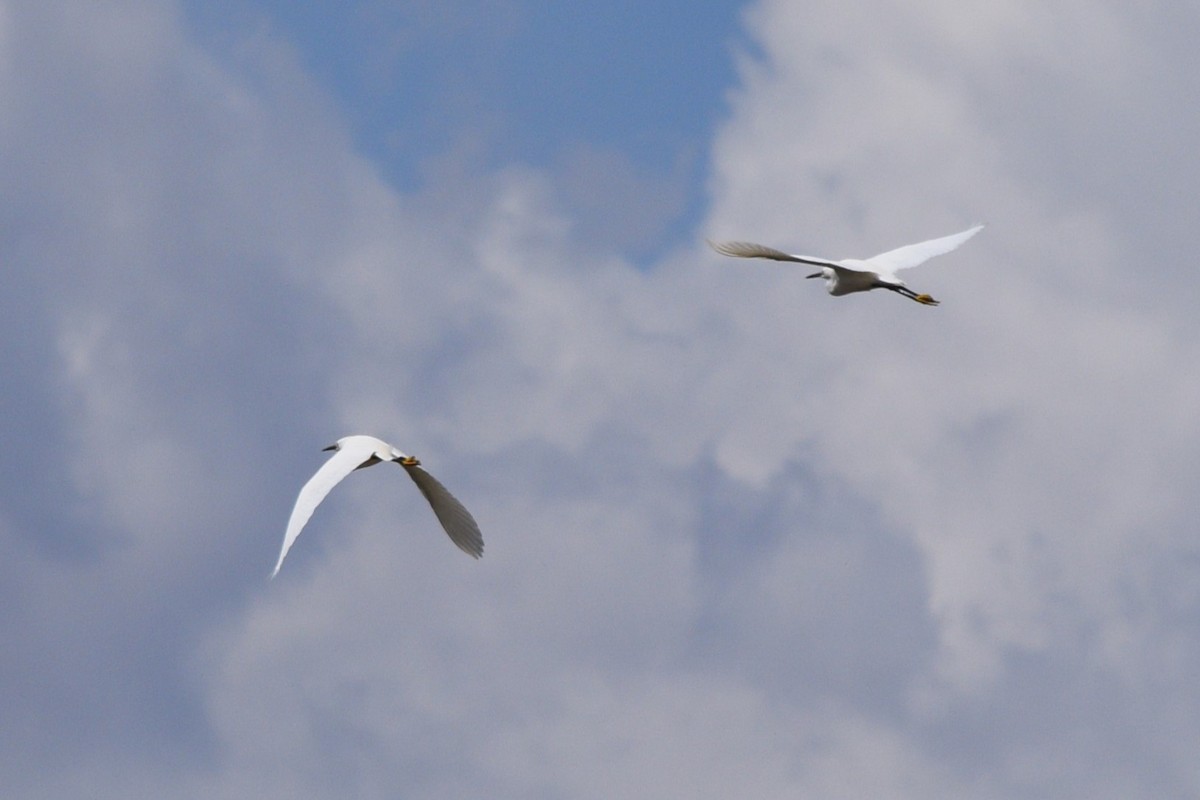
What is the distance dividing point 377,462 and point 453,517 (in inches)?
103

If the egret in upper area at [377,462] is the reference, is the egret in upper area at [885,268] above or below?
above

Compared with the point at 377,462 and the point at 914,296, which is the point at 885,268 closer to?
the point at 914,296

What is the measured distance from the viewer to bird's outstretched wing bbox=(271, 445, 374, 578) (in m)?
43.4

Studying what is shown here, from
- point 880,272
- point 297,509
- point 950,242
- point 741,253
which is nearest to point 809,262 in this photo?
point 741,253

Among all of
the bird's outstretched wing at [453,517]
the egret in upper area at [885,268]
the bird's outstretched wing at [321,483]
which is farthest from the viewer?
the egret in upper area at [885,268]

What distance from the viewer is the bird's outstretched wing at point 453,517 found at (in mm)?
51719

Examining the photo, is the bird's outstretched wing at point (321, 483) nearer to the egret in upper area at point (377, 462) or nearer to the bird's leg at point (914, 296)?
the egret in upper area at point (377, 462)

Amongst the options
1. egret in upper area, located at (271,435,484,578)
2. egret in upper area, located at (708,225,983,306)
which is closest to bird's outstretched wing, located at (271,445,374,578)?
egret in upper area, located at (271,435,484,578)

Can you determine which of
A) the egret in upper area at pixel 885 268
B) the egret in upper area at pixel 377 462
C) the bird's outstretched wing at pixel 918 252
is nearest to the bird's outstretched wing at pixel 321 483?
the egret in upper area at pixel 377 462

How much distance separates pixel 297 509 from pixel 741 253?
12338mm

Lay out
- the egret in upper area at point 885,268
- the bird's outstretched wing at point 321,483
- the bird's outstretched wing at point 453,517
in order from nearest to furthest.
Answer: the bird's outstretched wing at point 321,483 → the bird's outstretched wing at point 453,517 → the egret in upper area at point 885,268

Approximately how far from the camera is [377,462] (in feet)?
166

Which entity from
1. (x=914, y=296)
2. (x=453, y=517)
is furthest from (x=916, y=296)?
(x=453, y=517)

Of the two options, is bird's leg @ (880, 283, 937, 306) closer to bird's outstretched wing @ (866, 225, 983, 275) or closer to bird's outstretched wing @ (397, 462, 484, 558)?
bird's outstretched wing @ (866, 225, 983, 275)
